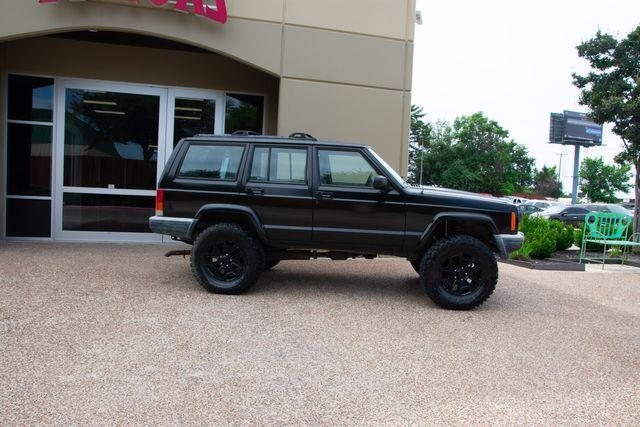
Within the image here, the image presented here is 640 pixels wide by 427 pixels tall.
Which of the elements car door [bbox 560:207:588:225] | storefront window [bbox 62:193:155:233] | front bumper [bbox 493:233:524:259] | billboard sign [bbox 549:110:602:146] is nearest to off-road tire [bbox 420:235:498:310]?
front bumper [bbox 493:233:524:259]

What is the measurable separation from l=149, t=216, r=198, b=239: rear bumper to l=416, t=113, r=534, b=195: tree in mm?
60518

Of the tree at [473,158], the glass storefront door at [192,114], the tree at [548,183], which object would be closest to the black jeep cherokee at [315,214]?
the glass storefront door at [192,114]

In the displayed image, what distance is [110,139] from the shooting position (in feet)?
32.6

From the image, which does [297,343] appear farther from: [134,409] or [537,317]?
[537,317]

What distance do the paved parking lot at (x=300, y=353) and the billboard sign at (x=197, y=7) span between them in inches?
169

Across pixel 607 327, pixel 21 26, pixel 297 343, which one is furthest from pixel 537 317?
pixel 21 26

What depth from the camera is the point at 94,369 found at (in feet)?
12.3

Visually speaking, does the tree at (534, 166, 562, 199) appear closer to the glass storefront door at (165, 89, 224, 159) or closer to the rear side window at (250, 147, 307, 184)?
the glass storefront door at (165, 89, 224, 159)

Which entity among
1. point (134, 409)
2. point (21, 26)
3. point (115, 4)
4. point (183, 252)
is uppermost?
point (115, 4)

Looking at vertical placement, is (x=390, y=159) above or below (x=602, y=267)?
above

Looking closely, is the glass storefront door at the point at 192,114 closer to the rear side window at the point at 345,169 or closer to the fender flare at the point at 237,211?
the fender flare at the point at 237,211

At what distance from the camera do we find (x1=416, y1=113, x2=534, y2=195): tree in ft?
213

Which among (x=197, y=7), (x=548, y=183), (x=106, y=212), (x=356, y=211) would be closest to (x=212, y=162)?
(x=356, y=211)

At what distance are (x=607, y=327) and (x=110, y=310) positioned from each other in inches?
210
